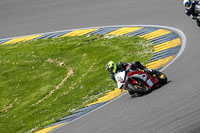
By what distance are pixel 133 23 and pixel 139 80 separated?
8.61 meters

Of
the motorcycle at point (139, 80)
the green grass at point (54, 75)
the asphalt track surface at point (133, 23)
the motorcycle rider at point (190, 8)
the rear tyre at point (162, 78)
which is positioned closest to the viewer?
the asphalt track surface at point (133, 23)

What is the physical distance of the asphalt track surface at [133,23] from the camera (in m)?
10.6

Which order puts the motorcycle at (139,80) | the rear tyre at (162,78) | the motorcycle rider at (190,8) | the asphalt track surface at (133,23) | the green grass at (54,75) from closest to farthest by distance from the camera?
the asphalt track surface at (133,23)
the motorcycle at (139,80)
the rear tyre at (162,78)
the green grass at (54,75)
the motorcycle rider at (190,8)

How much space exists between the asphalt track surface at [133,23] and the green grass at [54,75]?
177 centimetres

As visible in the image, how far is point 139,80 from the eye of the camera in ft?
43.2

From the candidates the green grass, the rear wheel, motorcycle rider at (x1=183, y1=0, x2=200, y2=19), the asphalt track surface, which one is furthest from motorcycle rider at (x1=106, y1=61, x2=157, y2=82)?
motorcycle rider at (x1=183, y1=0, x2=200, y2=19)

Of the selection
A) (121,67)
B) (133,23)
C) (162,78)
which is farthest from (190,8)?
(121,67)

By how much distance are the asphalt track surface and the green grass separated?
1.77 meters

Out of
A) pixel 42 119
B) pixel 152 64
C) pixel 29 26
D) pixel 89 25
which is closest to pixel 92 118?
pixel 42 119

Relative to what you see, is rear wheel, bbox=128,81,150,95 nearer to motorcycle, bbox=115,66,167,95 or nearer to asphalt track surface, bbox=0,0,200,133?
motorcycle, bbox=115,66,167,95

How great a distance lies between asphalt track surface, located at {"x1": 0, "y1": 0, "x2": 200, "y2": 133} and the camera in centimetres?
1061

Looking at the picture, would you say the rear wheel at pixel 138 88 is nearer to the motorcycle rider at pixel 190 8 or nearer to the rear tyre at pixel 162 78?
the rear tyre at pixel 162 78

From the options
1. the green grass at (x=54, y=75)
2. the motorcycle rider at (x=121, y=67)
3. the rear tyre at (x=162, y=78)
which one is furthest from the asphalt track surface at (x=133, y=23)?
the green grass at (x=54, y=75)

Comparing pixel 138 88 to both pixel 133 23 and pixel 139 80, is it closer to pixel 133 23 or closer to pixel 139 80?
pixel 139 80
